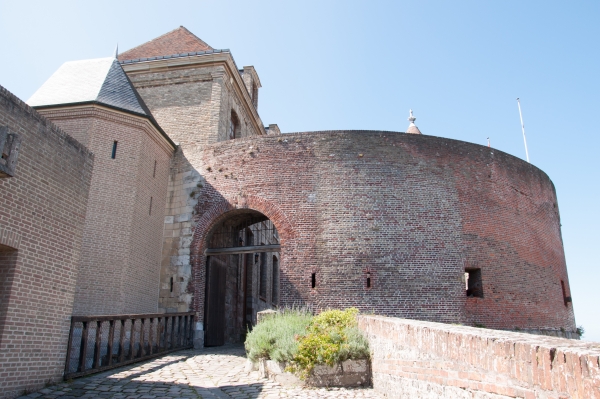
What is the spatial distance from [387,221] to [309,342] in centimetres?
579

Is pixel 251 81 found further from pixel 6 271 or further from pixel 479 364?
pixel 479 364

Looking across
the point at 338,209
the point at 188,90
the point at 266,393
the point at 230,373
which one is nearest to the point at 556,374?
the point at 266,393

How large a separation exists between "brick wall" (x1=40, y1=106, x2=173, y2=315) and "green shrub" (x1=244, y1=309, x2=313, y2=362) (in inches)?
159

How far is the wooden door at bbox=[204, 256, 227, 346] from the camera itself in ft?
41.4

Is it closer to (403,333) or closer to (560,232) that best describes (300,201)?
(403,333)

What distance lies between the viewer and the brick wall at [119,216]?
10.5 meters

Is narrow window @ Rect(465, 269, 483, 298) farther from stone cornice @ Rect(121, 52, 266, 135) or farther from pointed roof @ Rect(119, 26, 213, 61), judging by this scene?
pointed roof @ Rect(119, 26, 213, 61)

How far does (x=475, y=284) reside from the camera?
12391 mm

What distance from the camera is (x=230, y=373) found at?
319 inches

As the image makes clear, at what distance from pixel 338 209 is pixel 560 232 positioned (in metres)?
9.40

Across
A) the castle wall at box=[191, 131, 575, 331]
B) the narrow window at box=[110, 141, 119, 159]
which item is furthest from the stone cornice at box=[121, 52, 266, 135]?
the narrow window at box=[110, 141, 119, 159]

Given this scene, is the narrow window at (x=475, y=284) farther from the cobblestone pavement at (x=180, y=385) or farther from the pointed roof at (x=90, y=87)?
the pointed roof at (x=90, y=87)

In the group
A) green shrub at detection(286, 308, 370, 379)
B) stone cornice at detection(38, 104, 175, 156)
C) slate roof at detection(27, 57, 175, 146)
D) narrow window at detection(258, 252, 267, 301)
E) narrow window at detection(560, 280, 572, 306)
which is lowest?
green shrub at detection(286, 308, 370, 379)

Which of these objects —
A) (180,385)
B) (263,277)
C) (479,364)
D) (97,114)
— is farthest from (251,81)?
(479,364)
